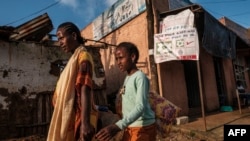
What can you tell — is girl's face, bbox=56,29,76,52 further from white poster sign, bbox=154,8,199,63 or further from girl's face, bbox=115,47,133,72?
white poster sign, bbox=154,8,199,63

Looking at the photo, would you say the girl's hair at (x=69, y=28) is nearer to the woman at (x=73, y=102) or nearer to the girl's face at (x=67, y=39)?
the girl's face at (x=67, y=39)

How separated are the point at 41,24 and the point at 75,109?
5784 mm

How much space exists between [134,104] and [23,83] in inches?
225

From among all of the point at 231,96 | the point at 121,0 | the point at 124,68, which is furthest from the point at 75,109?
the point at 231,96

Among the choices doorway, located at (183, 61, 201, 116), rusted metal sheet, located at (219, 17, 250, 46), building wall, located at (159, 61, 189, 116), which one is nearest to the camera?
building wall, located at (159, 61, 189, 116)

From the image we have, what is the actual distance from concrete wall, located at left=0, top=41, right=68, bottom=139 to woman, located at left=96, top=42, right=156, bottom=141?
533 centimetres

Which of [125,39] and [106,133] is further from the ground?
[125,39]

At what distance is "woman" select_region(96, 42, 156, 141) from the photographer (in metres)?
1.85

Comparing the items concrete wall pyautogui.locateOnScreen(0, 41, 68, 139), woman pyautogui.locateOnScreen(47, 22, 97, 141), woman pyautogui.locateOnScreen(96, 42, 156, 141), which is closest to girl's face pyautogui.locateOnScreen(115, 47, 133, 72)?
woman pyautogui.locateOnScreen(96, 42, 156, 141)

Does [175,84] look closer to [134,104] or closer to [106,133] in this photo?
[134,104]

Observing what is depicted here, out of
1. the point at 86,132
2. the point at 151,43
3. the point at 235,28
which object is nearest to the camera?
the point at 86,132

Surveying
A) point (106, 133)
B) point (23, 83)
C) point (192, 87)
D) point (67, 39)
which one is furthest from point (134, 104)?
point (192, 87)

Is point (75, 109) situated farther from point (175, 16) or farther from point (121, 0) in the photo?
point (121, 0)

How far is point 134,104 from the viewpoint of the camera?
6.61 feet
